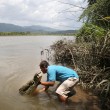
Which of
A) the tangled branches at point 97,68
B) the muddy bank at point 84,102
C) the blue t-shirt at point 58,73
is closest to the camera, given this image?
the tangled branches at point 97,68

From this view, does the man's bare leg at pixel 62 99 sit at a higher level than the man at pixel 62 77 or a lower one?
lower

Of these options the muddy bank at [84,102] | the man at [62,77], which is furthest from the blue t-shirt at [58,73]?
the muddy bank at [84,102]

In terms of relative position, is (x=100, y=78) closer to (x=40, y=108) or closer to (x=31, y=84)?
(x=40, y=108)

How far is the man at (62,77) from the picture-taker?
24.9 ft

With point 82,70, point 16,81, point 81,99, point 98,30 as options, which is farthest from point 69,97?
point 16,81

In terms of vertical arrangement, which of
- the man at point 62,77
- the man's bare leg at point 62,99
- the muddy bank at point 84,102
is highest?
the man at point 62,77

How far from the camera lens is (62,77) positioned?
7918 mm

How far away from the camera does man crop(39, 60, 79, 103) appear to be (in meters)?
7.59

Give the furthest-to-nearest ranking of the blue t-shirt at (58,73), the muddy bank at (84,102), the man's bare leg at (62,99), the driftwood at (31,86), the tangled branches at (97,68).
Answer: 1. the driftwood at (31,86)
2. the man's bare leg at (62,99)
3. the muddy bank at (84,102)
4. the blue t-shirt at (58,73)
5. the tangled branches at (97,68)

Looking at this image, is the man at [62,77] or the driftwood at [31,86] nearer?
the man at [62,77]

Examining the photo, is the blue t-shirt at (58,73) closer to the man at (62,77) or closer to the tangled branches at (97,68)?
the man at (62,77)

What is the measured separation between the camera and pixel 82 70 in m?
8.59

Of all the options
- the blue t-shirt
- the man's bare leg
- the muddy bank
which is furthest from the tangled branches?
the man's bare leg

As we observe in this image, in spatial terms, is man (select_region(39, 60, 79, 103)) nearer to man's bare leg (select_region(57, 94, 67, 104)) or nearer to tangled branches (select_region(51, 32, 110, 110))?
man's bare leg (select_region(57, 94, 67, 104))
